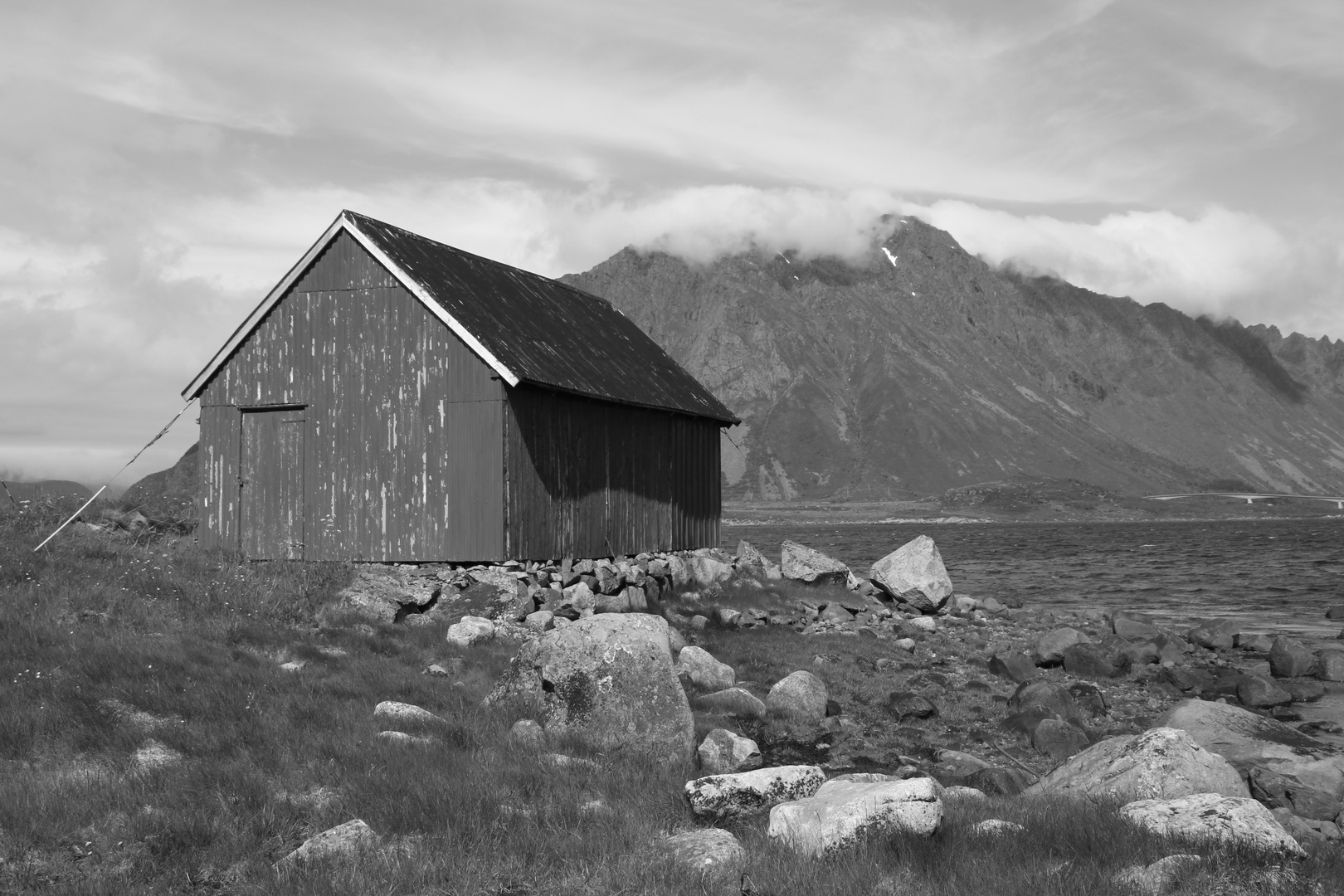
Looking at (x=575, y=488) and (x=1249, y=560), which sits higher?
(x=575, y=488)

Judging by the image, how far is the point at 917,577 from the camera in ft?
A: 101

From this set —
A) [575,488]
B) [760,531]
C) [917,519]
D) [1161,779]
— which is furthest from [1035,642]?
[917,519]

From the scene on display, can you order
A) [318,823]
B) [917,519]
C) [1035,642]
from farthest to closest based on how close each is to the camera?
[917,519] < [1035,642] < [318,823]

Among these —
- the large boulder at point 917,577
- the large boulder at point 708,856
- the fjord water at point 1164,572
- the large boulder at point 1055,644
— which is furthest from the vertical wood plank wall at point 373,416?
the fjord water at point 1164,572

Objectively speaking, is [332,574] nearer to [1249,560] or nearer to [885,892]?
[885,892]

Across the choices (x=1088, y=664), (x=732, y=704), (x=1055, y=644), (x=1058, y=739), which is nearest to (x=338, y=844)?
(x=732, y=704)

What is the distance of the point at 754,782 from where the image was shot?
9.02m

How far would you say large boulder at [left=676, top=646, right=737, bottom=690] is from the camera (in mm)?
16141

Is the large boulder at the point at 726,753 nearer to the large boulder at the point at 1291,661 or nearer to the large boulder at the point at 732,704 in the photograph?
the large boulder at the point at 732,704

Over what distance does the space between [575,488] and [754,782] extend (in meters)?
16.5

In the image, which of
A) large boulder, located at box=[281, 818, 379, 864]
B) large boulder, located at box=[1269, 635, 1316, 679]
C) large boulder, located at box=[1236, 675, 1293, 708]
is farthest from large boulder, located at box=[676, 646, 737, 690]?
large boulder, located at box=[1269, 635, 1316, 679]

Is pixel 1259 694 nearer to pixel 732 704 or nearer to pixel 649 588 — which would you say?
pixel 732 704

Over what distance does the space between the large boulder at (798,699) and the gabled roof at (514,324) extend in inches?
357

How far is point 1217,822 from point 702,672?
9.12 m
